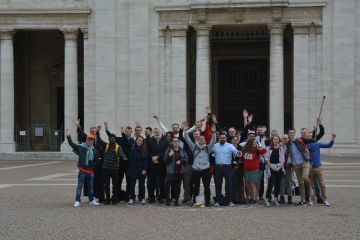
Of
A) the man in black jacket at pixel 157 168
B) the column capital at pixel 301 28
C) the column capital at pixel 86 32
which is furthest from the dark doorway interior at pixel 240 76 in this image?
the man in black jacket at pixel 157 168

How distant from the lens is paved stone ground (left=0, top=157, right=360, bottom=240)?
1164 centimetres

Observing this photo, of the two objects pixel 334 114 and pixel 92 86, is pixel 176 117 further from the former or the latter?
pixel 334 114

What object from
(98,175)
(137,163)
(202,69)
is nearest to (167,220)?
(137,163)

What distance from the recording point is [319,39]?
34812 millimetres

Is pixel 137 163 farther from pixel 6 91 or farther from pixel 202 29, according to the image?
pixel 6 91

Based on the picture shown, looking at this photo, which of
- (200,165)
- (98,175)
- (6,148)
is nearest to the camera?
(200,165)

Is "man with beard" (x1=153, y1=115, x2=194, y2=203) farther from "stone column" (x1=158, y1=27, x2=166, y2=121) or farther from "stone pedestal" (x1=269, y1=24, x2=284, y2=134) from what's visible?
"stone column" (x1=158, y1=27, x2=166, y2=121)

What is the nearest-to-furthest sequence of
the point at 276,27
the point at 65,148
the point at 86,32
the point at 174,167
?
the point at 174,167 < the point at 276,27 < the point at 65,148 < the point at 86,32

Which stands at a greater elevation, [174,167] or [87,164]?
[87,164]

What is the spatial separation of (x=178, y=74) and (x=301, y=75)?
21.7ft

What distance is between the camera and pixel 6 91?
121 feet

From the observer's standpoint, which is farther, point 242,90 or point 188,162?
point 242,90

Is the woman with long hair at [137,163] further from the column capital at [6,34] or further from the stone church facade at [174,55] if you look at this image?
the column capital at [6,34]

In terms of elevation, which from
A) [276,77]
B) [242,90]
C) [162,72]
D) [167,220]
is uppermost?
[162,72]
